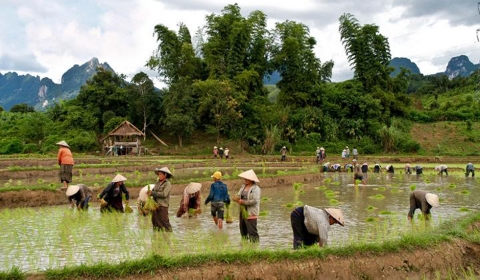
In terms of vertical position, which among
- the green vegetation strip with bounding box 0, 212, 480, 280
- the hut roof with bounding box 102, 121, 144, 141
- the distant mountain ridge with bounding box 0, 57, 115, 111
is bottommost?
the green vegetation strip with bounding box 0, 212, 480, 280

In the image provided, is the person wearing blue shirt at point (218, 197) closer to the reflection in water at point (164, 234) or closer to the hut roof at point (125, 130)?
the reflection in water at point (164, 234)

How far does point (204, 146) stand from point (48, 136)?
43.0 ft

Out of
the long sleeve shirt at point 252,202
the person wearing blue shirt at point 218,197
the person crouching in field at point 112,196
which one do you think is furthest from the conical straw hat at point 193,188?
the long sleeve shirt at point 252,202

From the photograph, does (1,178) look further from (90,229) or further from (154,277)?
(154,277)

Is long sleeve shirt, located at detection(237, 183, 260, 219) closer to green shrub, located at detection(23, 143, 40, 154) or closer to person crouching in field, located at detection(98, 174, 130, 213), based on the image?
person crouching in field, located at detection(98, 174, 130, 213)

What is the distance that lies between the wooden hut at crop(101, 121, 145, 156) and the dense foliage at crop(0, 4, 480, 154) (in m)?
1.22

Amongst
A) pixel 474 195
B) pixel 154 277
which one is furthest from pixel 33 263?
pixel 474 195

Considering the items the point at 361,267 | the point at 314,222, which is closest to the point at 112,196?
the point at 314,222

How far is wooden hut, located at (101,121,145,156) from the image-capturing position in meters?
36.2

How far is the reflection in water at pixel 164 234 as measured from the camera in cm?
685

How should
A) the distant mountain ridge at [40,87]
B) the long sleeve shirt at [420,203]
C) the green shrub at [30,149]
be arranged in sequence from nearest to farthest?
the long sleeve shirt at [420,203]
the green shrub at [30,149]
the distant mountain ridge at [40,87]

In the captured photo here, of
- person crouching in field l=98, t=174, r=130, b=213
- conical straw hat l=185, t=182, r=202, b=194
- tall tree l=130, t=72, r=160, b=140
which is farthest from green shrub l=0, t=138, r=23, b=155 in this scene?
conical straw hat l=185, t=182, r=202, b=194

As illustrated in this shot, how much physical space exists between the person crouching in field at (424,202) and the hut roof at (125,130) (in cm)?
2866

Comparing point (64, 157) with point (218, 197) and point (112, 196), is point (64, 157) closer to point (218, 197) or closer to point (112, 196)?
point (112, 196)
